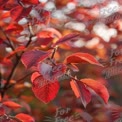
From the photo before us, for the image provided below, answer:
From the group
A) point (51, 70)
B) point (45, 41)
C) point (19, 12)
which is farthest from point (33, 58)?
point (45, 41)

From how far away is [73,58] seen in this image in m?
0.89

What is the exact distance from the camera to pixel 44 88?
0.94 metres

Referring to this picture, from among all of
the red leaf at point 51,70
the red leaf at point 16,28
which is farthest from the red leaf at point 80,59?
the red leaf at point 16,28

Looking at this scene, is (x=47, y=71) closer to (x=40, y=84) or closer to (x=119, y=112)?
(x=40, y=84)

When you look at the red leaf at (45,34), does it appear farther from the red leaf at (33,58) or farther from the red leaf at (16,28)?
the red leaf at (33,58)

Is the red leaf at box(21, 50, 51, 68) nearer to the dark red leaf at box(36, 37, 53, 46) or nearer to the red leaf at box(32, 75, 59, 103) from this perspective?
the red leaf at box(32, 75, 59, 103)

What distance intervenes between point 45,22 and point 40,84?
29cm

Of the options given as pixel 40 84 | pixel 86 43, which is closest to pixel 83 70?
pixel 86 43

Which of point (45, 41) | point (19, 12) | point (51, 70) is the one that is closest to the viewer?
point (51, 70)

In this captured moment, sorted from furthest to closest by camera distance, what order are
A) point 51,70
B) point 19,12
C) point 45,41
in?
point 45,41, point 19,12, point 51,70

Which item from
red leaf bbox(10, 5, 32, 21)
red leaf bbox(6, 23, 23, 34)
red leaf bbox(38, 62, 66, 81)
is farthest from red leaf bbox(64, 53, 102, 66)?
red leaf bbox(6, 23, 23, 34)

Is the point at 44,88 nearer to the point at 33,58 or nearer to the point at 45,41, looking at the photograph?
the point at 33,58

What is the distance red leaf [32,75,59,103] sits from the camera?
0.93 m

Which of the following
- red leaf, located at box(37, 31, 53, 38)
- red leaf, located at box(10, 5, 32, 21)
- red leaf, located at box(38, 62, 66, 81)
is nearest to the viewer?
red leaf, located at box(38, 62, 66, 81)
